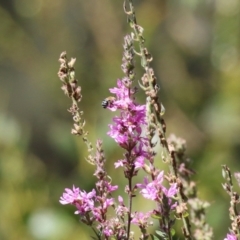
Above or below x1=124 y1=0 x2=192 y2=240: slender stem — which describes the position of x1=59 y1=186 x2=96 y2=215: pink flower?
below

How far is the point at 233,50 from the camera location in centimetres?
204

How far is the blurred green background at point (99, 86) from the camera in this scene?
1.65 meters

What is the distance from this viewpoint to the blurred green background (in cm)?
165

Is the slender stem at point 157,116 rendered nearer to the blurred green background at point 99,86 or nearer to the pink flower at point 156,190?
the pink flower at point 156,190

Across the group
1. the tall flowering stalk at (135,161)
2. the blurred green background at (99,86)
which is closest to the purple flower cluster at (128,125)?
the tall flowering stalk at (135,161)

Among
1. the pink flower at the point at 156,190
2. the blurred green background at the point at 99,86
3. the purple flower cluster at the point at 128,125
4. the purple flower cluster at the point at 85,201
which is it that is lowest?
the purple flower cluster at the point at 85,201

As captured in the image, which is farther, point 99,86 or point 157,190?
point 99,86

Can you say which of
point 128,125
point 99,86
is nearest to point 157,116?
point 128,125

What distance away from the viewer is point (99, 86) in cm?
202

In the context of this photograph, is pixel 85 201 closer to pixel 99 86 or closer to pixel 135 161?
pixel 135 161

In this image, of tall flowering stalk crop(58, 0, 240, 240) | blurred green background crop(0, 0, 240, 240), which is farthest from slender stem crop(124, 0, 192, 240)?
blurred green background crop(0, 0, 240, 240)

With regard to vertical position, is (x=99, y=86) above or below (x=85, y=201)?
above

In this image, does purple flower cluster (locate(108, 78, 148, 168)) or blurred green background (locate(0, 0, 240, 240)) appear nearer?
purple flower cluster (locate(108, 78, 148, 168))

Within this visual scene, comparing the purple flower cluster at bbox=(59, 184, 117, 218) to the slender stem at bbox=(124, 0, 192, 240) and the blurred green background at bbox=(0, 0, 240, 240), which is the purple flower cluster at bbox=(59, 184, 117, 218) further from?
the blurred green background at bbox=(0, 0, 240, 240)
